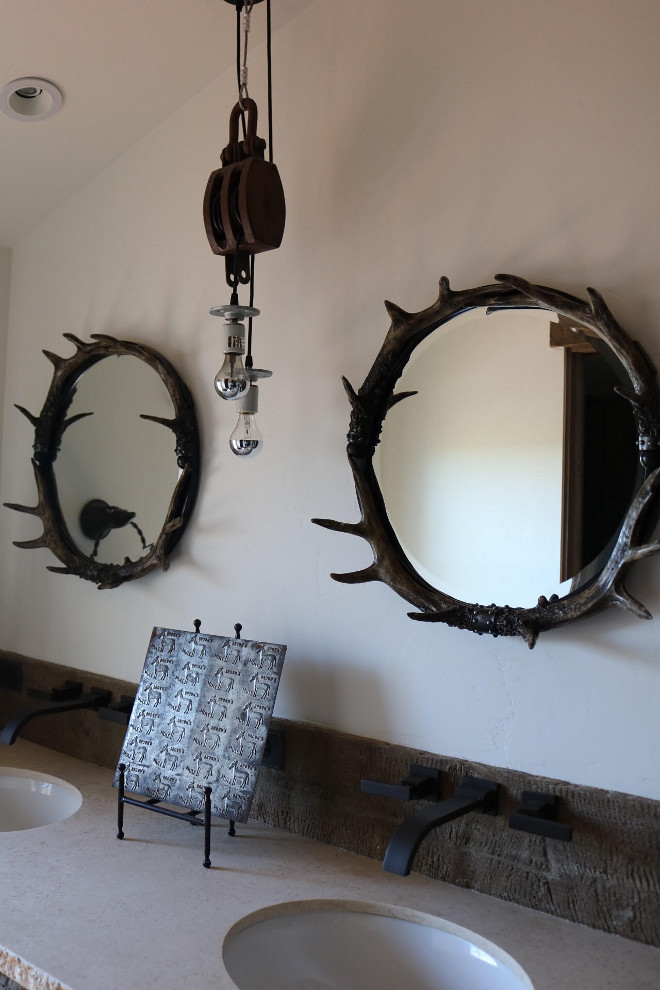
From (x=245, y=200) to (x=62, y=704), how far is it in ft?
3.94

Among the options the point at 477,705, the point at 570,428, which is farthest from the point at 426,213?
the point at 477,705

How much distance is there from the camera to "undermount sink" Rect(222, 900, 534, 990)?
1271mm

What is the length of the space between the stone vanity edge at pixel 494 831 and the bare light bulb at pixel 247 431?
0.53m

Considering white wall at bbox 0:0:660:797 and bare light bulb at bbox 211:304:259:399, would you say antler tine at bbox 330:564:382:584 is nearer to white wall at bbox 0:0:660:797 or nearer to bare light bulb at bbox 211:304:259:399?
white wall at bbox 0:0:660:797

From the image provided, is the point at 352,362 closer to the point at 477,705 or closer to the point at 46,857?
the point at 477,705

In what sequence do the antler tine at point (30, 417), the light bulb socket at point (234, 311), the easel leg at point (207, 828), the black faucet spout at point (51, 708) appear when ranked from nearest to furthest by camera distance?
the easel leg at point (207, 828) → the light bulb socket at point (234, 311) → the black faucet spout at point (51, 708) → the antler tine at point (30, 417)

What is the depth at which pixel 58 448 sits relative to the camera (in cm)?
233

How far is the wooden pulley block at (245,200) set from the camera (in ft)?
5.24

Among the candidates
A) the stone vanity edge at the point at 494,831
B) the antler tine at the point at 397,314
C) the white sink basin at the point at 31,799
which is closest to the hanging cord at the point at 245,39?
the antler tine at the point at 397,314

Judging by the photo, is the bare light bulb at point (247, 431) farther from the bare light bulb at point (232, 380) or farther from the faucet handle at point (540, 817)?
the faucet handle at point (540, 817)

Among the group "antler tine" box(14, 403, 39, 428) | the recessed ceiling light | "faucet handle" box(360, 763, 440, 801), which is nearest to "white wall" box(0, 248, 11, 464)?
"antler tine" box(14, 403, 39, 428)

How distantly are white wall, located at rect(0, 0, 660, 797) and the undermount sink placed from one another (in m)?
0.28

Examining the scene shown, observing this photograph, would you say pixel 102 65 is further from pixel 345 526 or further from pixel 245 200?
pixel 345 526

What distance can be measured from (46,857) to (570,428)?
1.12 metres
